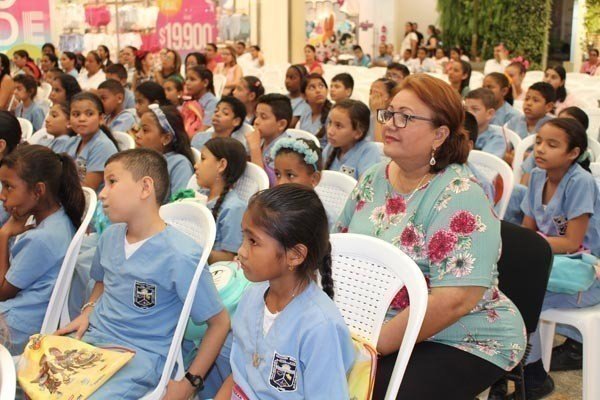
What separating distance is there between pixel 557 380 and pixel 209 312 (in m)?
→ 1.62

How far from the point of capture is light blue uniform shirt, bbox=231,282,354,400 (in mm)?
1462

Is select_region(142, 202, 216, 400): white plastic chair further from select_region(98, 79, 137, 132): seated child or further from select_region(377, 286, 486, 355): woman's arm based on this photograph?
select_region(98, 79, 137, 132): seated child

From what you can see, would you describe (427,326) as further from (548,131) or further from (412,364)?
(548,131)

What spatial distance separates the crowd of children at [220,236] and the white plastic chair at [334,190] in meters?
0.04

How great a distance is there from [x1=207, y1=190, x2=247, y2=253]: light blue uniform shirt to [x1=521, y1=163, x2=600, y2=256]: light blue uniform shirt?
4.09 feet

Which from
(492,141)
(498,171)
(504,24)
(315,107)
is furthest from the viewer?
(504,24)

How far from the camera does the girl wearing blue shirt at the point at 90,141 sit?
12.4ft

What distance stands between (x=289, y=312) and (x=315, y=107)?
4183 millimetres

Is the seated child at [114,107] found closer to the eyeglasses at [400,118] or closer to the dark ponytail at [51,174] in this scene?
the dark ponytail at [51,174]

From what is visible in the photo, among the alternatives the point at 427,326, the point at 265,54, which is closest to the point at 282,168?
the point at 427,326

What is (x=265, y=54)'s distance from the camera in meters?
12.1

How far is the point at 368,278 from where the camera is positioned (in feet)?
5.90

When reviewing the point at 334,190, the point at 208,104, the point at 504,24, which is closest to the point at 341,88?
the point at 208,104

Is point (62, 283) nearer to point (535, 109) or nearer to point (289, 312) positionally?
point (289, 312)
